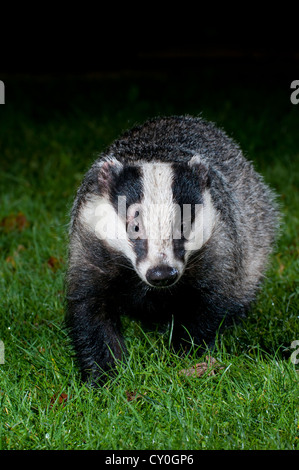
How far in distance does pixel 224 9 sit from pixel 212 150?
755 cm

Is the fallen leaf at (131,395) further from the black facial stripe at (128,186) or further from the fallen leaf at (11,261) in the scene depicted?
the fallen leaf at (11,261)

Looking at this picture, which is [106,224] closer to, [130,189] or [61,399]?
[130,189]

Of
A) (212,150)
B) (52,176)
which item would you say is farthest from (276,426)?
(52,176)

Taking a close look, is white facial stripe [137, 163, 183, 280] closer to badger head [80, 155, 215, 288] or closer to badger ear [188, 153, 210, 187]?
badger head [80, 155, 215, 288]

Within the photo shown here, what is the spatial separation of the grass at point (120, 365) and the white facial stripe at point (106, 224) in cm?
57

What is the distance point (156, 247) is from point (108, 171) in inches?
22.7

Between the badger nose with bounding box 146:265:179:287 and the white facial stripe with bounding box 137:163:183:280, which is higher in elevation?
the white facial stripe with bounding box 137:163:183:280

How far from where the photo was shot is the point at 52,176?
24.0 ft

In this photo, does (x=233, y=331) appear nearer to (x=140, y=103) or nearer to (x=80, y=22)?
(x=140, y=103)

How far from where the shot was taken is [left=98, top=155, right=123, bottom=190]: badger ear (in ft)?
12.3

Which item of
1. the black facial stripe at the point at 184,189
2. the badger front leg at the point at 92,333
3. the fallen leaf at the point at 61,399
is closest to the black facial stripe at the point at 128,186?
the black facial stripe at the point at 184,189

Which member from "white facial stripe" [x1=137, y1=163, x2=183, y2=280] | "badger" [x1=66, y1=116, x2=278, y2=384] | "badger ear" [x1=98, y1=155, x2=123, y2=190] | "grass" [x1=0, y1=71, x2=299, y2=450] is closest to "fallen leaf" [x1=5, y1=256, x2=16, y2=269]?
"grass" [x1=0, y1=71, x2=299, y2=450]

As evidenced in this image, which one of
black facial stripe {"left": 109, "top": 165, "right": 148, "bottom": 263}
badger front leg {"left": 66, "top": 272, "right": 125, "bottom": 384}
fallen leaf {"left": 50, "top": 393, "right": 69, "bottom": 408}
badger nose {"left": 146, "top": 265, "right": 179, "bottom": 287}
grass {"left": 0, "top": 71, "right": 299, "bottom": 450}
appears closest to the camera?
grass {"left": 0, "top": 71, "right": 299, "bottom": 450}

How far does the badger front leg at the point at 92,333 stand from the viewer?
3953 mm
